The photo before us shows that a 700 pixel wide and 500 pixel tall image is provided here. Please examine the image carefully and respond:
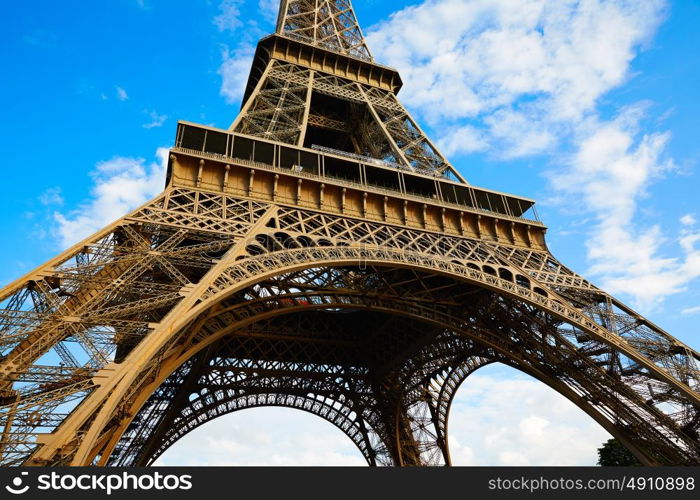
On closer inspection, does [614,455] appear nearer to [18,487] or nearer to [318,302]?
[318,302]

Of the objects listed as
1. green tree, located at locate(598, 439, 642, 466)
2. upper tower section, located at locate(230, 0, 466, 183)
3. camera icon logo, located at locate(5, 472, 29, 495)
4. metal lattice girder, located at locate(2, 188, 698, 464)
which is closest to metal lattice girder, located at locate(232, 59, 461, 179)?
upper tower section, located at locate(230, 0, 466, 183)

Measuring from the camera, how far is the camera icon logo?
21.8 feet

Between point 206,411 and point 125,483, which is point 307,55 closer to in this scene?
point 206,411

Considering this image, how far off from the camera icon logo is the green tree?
1204 inches

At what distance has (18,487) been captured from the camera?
670 centimetres

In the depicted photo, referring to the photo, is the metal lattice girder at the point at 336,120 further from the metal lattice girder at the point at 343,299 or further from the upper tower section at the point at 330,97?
the metal lattice girder at the point at 343,299

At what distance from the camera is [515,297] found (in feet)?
52.5

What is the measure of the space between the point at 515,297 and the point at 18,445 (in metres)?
13.3

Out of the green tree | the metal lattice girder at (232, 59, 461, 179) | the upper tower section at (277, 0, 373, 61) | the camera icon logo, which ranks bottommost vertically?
the camera icon logo

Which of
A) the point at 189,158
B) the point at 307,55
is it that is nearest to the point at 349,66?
the point at 307,55

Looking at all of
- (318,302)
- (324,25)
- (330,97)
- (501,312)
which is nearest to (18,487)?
(318,302)

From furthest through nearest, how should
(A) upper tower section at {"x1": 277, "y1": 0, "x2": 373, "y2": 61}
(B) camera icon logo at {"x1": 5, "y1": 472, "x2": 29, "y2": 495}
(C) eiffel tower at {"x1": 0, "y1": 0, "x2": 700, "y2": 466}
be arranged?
(A) upper tower section at {"x1": 277, "y1": 0, "x2": 373, "y2": 61}, (C) eiffel tower at {"x1": 0, "y1": 0, "x2": 700, "y2": 466}, (B) camera icon logo at {"x1": 5, "y1": 472, "x2": 29, "y2": 495}

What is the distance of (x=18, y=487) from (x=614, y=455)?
106 feet

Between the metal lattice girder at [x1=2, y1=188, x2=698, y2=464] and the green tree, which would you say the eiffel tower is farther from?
the green tree
